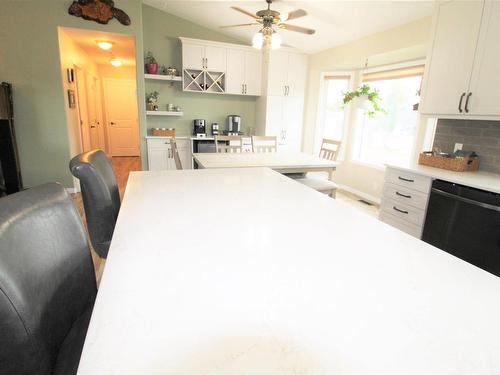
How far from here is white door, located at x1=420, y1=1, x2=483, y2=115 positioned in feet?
7.63

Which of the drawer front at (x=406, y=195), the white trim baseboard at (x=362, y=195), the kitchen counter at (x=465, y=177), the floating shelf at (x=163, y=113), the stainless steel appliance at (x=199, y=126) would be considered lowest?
the white trim baseboard at (x=362, y=195)

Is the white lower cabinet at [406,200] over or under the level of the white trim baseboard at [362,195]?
over

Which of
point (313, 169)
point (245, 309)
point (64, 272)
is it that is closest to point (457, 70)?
point (313, 169)

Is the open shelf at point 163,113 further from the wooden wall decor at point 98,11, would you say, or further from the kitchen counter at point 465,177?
the kitchen counter at point 465,177

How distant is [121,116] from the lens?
8.03 meters

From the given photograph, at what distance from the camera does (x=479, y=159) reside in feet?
Answer: 8.53

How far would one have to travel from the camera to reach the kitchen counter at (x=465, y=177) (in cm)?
203

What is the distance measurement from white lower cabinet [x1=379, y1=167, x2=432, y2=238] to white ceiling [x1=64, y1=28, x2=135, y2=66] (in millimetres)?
4151

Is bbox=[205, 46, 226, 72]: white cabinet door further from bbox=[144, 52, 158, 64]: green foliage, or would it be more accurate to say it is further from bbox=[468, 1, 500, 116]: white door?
bbox=[468, 1, 500, 116]: white door

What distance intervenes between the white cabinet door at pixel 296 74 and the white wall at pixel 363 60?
131 mm

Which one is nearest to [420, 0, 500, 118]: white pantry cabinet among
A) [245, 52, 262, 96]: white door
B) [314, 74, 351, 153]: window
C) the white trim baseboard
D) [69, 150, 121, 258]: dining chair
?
the white trim baseboard

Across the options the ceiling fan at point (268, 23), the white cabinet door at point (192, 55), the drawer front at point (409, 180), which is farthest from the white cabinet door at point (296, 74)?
the drawer front at point (409, 180)

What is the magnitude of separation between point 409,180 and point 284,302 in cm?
243

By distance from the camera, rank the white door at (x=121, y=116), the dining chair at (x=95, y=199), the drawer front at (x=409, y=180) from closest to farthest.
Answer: the dining chair at (x=95, y=199) → the drawer front at (x=409, y=180) → the white door at (x=121, y=116)
